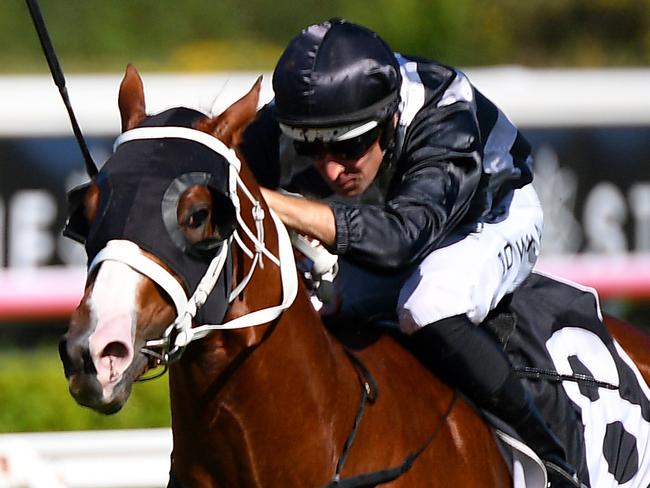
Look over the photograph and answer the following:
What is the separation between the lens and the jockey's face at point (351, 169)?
373 centimetres

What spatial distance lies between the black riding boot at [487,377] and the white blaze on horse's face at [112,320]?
1.11 metres

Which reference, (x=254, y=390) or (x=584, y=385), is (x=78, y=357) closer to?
(x=254, y=390)

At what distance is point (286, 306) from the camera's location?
131 inches

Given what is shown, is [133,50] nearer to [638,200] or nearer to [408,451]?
[638,200]

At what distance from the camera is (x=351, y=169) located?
147 inches

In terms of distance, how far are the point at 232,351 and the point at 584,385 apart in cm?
143

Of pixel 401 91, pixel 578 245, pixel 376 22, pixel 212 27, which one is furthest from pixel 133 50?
pixel 401 91

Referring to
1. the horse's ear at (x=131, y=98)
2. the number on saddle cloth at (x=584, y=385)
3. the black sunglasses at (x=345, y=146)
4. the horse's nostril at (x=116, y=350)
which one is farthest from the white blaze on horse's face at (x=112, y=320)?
the number on saddle cloth at (x=584, y=385)

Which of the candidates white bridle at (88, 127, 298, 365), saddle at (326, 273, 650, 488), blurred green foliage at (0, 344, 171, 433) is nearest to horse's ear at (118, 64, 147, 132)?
white bridle at (88, 127, 298, 365)

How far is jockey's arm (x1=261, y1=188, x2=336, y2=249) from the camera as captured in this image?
3.34 metres

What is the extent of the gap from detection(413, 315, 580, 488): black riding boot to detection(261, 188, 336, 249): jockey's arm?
0.58 m

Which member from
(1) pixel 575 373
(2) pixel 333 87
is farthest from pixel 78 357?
(1) pixel 575 373

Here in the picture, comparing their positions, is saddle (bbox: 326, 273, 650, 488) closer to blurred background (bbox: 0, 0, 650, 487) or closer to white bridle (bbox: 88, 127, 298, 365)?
white bridle (bbox: 88, 127, 298, 365)

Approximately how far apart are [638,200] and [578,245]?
1.60 ft
